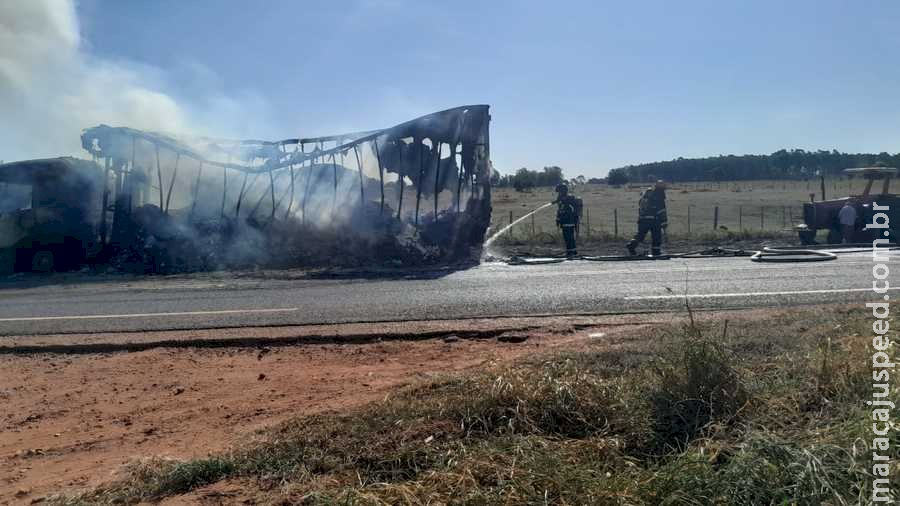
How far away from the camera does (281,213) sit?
16688 millimetres

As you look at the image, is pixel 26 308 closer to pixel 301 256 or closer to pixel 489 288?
pixel 301 256

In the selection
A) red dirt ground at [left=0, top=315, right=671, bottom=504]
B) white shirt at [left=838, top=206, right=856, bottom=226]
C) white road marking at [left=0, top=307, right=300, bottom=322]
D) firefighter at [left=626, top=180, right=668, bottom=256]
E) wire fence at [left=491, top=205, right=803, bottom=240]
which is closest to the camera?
red dirt ground at [left=0, top=315, right=671, bottom=504]

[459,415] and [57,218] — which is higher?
[57,218]

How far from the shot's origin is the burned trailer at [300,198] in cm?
1589

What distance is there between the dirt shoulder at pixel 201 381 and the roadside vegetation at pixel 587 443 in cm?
58

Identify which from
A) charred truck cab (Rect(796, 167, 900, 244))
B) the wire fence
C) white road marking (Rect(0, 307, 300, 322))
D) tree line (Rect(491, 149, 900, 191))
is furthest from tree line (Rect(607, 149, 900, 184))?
white road marking (Rect(0, 307, 300, 322))

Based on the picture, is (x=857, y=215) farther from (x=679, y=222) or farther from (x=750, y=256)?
(x=679, y=222)

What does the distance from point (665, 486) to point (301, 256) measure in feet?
45.1

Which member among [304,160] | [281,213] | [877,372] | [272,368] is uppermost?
[304,160]

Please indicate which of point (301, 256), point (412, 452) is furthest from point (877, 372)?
point (301, 256)

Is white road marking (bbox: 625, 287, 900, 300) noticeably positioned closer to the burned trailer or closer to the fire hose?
the fire hose

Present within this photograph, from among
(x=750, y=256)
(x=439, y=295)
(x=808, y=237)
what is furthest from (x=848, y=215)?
(x=439, y=295)

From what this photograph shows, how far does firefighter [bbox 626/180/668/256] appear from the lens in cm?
1608

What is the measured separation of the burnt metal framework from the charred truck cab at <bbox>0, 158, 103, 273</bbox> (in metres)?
0.46
